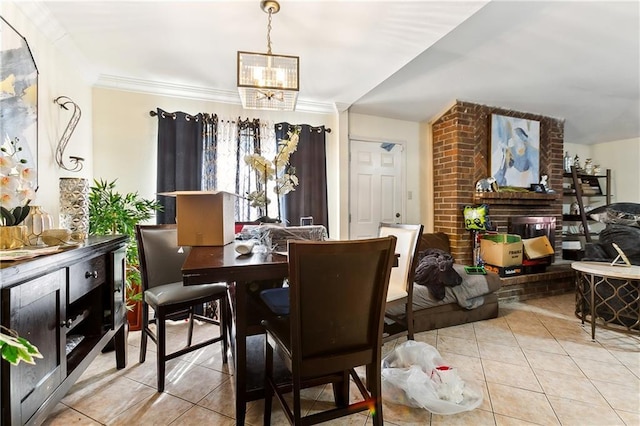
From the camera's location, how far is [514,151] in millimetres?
4234

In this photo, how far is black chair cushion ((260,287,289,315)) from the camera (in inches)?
62.1

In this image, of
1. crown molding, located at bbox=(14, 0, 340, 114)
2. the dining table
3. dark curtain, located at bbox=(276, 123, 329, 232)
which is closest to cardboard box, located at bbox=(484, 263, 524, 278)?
dark curtain, located at bbox=(276, 123, 329, 232)

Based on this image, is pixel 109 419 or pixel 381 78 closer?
pixel 109 419

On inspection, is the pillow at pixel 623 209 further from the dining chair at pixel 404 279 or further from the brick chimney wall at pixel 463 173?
the dining chair at pixel 404 279

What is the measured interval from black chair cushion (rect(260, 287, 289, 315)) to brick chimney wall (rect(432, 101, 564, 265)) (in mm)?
3016

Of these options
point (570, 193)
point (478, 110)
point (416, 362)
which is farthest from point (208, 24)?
point (570, 193)

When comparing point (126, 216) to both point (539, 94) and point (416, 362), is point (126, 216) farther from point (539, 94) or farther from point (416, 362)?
point (539, 94)

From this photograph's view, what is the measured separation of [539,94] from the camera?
12.5ft

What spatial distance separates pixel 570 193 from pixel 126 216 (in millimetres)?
6482

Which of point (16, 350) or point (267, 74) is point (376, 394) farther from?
point (267, 74)

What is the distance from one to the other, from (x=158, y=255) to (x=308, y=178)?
6.22 feet

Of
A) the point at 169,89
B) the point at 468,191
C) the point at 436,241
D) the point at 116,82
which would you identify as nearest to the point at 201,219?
the point at 169,89

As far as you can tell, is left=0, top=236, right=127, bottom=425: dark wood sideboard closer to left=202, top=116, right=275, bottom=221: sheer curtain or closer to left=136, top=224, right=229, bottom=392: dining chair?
left=136, top=224, right=229, bottom=392: dining chair

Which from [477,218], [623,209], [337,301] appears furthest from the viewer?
[477,218]
